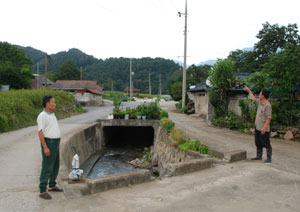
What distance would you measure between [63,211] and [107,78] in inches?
2906

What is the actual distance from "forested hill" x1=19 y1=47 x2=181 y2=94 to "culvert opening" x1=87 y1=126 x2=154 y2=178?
55.1 metres

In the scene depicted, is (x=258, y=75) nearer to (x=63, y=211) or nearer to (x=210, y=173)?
(x=210, y=173)

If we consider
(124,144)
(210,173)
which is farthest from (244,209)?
(124,144)

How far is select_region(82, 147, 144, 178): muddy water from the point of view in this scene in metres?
11.0

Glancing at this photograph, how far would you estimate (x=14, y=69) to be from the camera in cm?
3591

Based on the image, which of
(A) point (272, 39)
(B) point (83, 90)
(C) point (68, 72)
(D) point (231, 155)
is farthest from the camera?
(C) point (68, 72)

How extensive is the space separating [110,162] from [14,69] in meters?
31.3

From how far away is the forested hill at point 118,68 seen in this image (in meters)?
77.2

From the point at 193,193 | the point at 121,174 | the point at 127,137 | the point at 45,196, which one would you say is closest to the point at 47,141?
the point at 45,196

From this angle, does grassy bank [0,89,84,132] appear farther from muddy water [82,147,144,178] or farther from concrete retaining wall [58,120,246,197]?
muddy water [82,147,144,178]

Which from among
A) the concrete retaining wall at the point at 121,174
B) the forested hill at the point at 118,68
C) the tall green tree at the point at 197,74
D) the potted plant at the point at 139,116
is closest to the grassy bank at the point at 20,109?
the concrete retaining wall at the point at 121,174

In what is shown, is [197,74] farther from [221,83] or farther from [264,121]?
[264,121]

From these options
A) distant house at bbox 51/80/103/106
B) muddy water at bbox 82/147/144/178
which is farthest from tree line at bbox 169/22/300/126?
distant house at bbox 51/80/103/106

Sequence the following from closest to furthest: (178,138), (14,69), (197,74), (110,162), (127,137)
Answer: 1. (178,138)
2. (110,162)
3. (127,137)
4. (14,69)
5. (197,74)
